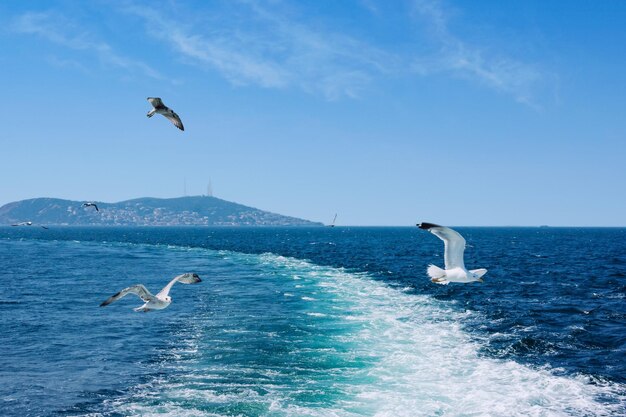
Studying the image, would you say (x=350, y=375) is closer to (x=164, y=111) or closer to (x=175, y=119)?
(x=175, y=119)

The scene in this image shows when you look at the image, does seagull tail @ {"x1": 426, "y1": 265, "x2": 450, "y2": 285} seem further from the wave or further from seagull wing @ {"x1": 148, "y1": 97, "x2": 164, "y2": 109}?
seagull wing @ {"x1": 148, "y1": 97, "x2": 164, "y2": 109}

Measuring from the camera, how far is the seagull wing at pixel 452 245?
564 inches

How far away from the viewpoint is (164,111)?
55.9 feet

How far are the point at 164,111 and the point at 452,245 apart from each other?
981cm

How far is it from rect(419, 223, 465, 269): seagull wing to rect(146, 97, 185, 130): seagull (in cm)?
866

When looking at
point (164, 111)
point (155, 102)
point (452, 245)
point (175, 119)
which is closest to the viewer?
point (452, 245)

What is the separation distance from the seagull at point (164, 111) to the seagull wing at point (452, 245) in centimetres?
866

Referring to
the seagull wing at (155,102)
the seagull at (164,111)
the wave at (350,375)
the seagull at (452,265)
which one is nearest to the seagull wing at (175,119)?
the seagull at (164,111)

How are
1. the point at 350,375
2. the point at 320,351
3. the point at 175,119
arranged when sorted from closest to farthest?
the point at 175,119 → the point at 350,375 → the point at 320,351

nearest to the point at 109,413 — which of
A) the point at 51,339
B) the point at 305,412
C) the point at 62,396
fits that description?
the point at 62,396

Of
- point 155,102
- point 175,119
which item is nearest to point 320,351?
point 175,119

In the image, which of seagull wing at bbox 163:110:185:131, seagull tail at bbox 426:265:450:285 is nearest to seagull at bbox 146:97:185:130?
seagull wing at bbox 163:110:185:131

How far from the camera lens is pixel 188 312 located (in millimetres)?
32719

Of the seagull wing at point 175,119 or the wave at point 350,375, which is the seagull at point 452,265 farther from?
the seagull wing at point 175,119
